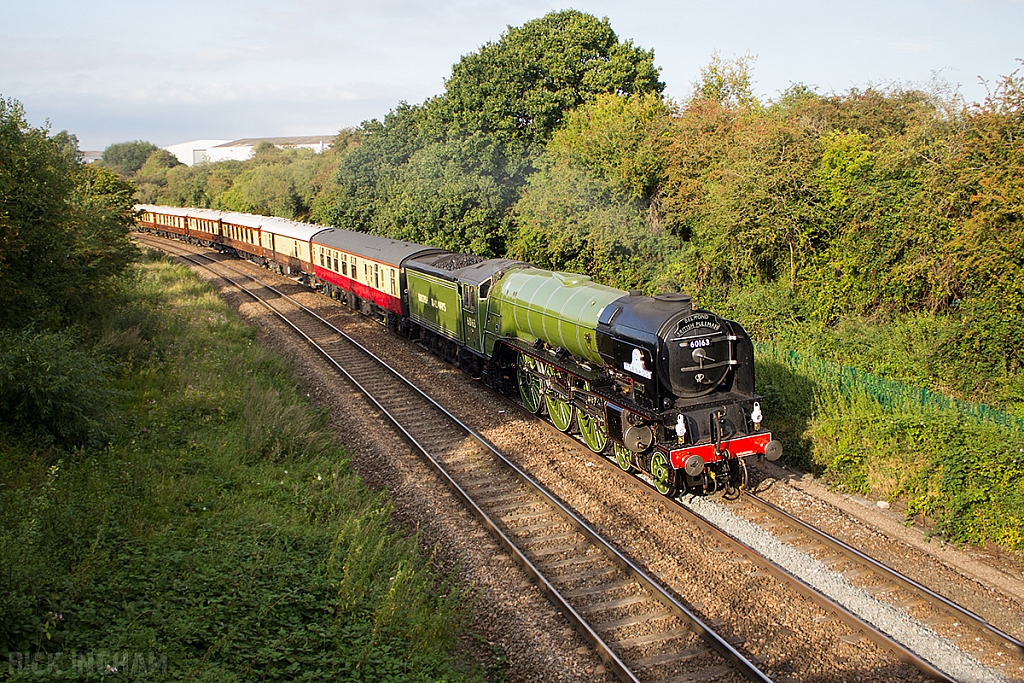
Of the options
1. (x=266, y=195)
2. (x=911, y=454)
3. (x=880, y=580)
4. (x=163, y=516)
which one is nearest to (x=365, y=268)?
(x=163, y=516)

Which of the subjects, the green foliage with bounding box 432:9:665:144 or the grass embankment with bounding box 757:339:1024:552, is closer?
the grass embankment with bounding box 757:339:1024:552

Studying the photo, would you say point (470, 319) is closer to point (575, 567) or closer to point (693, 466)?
point (693, 466)

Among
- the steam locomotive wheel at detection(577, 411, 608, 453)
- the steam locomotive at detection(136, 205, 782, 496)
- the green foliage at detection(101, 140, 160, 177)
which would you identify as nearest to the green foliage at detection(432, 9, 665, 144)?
the steam locomotive at detection(136, 205, 782, 496)

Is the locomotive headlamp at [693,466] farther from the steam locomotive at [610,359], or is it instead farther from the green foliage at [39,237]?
the green foliage at [39,237]

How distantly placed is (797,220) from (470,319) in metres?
9.67

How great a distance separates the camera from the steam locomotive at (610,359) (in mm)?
11180

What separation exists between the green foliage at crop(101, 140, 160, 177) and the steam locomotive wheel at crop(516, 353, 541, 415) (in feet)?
410

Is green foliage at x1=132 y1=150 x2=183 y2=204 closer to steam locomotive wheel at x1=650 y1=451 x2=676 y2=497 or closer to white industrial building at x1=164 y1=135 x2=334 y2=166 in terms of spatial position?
white industrial building at x1=164 y1=135 x2=334 y2=166

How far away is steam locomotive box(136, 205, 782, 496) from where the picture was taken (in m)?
11.2

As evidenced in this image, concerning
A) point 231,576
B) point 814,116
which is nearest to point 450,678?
point 231,576

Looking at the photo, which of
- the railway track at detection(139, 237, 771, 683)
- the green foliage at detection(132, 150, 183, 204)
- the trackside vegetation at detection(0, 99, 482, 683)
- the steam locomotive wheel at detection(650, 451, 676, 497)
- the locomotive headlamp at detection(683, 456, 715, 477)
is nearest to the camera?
the trackside vegetation at detection(0, 99, 482, 683)

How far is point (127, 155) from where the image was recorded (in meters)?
126

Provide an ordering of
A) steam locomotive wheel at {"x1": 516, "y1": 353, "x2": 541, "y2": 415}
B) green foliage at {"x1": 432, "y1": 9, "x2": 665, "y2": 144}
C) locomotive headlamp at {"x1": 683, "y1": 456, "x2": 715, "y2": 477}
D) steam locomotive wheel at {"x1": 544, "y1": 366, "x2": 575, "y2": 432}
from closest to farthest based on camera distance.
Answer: locomotive headlamp at {"x1": 683, "y1": 456, "x2": 715, "y2": 477} → steam locomotive wheel at {"x1": 544, "y1": 366, "x2": 575, "y2": 432} → steam locomotive wheel at {"x1": 516, "y1": 353, "x2": 541, "y2": 415} → green foliage at {"x1": 432, "y1": 9, "x2": 665, "y2": 144}

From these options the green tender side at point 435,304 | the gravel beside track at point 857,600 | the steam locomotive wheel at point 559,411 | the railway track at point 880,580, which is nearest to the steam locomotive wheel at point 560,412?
the steam locomotive wheel at point 559,411
